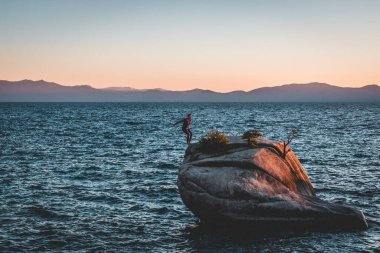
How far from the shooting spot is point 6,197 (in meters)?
26.4

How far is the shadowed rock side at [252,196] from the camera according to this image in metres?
19.1

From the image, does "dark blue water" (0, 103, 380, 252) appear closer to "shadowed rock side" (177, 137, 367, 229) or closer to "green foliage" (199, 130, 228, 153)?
"shadowed rock side" (177, 137, 367, 229)

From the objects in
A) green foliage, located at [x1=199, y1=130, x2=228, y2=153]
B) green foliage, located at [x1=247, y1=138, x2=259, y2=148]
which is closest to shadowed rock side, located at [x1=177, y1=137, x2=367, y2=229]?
green foliage, located at [x1=247, y1=138, x2=259, y2=148]

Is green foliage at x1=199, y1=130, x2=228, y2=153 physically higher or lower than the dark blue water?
higher

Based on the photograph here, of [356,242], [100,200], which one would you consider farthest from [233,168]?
[100,200]

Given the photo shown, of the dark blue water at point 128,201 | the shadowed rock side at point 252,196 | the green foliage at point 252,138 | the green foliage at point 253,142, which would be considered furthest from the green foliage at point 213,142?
the dark blue water at point 128,201

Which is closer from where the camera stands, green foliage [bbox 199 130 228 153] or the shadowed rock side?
the shadowed rock side

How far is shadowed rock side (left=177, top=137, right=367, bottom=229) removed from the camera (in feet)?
62.7

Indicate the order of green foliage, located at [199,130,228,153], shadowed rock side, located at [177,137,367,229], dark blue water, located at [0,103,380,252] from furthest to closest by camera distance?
green foliage, located at [199,130,228,153] → shadowed rock side, located at [177,137,367,229] → dark blue water, located at [0,103,380,252]

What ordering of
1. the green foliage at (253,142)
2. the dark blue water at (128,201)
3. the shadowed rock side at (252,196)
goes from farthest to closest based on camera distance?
the green foliage at (253,142) → the shadowed rock side at (252,196) → the dark blue water at (128,201)

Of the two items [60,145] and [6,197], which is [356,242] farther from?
[60,145]

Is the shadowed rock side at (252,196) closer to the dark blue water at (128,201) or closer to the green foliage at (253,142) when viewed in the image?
the green foliage at (253,142)

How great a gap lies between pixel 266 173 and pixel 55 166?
25.5 m

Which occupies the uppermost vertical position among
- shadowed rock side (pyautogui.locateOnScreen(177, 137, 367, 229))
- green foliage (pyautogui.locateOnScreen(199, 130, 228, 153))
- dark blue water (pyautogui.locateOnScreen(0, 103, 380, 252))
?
green foliage (pyautogui.locateOnScreen(199, 130, 228, 153))
